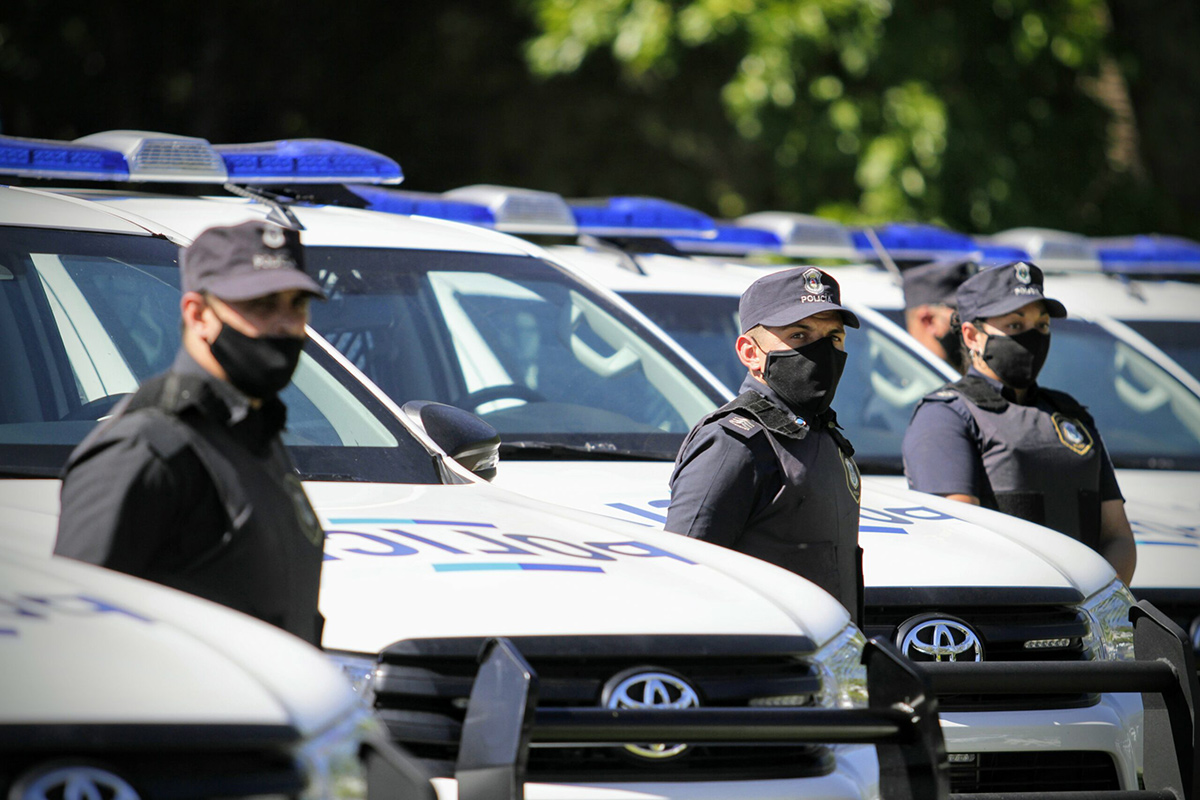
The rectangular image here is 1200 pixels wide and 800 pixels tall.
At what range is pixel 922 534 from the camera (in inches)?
165

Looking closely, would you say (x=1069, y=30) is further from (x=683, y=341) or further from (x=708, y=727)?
(x=708, y=727)

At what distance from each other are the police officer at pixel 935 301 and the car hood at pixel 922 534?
1.97m

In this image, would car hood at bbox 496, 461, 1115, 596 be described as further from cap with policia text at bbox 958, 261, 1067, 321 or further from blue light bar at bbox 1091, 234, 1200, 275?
blue light bar at bbox 1091, 234, 1200, 275

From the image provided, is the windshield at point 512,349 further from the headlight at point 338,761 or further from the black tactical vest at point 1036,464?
the headlight at point 338,761

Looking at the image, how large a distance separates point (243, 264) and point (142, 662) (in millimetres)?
776

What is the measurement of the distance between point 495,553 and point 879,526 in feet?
5.24

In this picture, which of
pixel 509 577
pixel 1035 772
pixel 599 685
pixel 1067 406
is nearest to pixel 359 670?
pixel 509 577

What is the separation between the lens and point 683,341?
637 centimetres

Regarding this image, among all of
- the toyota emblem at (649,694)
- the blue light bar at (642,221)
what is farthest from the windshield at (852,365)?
the toyota emblem at (649,694)

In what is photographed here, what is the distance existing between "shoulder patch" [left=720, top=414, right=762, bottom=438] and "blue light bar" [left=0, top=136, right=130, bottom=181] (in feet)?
6.58

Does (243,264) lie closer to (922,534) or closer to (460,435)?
(460,435)

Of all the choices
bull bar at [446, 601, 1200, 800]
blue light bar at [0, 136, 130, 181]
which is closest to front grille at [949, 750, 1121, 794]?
bull bar at [446, 601, 1200, 800]

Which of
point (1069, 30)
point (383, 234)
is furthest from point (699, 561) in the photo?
point (1069, 30)

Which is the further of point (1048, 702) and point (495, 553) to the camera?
point (1048, 702)
